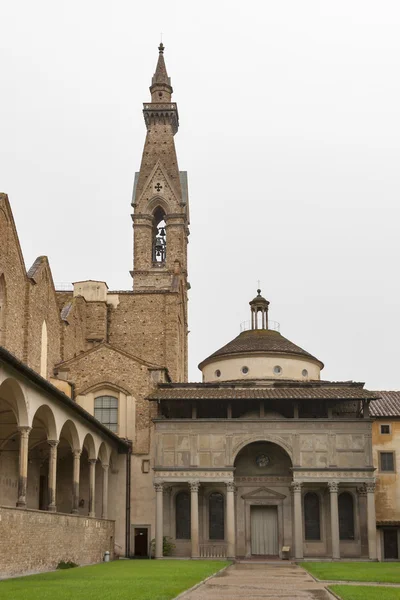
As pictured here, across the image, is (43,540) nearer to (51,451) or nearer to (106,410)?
(51,451)

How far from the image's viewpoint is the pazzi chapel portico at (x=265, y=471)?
135 feet

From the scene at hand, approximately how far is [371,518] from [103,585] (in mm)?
22702

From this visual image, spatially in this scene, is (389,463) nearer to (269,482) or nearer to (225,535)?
(269,482)

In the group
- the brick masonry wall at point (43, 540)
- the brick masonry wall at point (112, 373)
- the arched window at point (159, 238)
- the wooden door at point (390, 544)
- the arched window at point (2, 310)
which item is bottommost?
the wooden door at point (390, 544)

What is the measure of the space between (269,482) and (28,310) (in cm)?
1471

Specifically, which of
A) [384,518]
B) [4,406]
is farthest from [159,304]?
[4,406]

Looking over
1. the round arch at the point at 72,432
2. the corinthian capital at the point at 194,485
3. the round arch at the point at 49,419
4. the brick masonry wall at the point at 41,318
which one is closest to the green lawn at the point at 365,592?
the round arch at the point at 49,419

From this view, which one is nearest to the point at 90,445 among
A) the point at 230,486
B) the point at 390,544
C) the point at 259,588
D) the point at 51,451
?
the point at 51,451

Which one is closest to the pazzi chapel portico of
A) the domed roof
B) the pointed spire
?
the domed roof

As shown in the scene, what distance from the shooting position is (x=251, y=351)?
4850 cm

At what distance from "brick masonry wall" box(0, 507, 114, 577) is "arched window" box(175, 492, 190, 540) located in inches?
292

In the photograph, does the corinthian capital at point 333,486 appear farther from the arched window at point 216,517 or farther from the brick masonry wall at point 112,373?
the brick masonry wall at point 112,373

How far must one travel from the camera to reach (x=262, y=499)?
43.4m

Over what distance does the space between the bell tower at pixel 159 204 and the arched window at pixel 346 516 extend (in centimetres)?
2435
